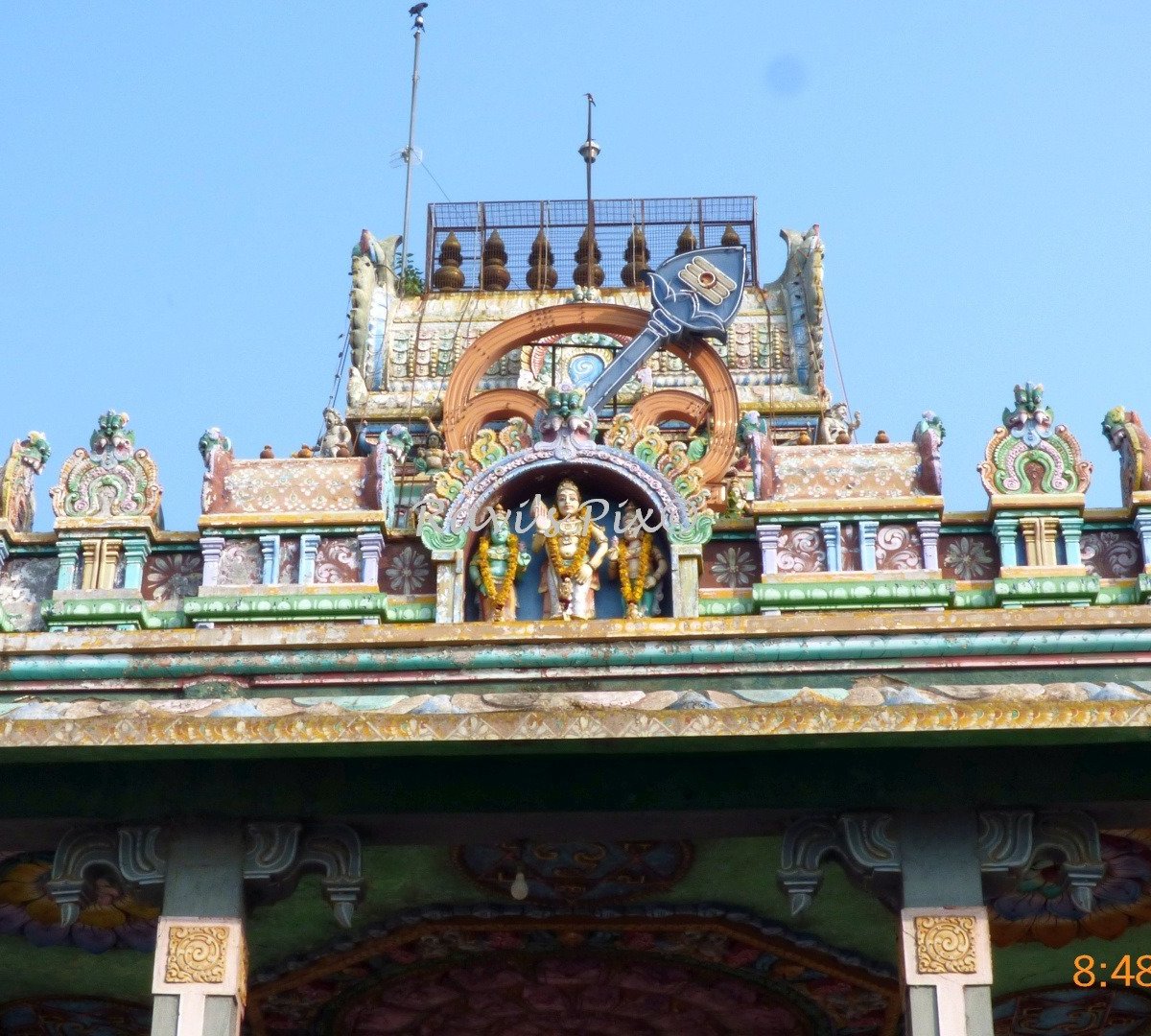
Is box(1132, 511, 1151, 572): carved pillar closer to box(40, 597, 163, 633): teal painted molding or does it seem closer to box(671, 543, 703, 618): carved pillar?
box(671, 543, 703, 618): carved pillar

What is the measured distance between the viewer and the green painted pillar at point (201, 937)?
12.8 m

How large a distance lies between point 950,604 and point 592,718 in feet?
29.2

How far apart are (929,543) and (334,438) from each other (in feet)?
27.0

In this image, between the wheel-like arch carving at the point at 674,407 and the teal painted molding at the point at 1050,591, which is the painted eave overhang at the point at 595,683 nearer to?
the teal painted molding at the point at 1050,591

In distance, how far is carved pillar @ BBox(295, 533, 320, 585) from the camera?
21562mm

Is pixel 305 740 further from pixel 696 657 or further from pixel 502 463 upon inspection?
pixel 502 463

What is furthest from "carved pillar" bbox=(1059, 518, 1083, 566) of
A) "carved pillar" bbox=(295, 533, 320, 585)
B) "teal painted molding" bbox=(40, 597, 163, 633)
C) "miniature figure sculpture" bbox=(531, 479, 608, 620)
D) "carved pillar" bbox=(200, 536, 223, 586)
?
"teal painted molding" bbox=(40, 597, 163, 633)

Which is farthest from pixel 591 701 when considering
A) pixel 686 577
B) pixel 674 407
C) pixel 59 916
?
pixel 674 407

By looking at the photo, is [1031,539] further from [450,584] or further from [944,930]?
[944,930]

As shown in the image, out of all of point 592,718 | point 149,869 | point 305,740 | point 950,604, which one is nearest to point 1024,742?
point 592,718

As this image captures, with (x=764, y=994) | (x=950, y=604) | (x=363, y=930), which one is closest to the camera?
(x=363, y=930)

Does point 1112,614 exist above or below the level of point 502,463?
below

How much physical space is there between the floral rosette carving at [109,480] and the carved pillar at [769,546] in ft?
18.7

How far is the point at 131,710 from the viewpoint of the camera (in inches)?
516
